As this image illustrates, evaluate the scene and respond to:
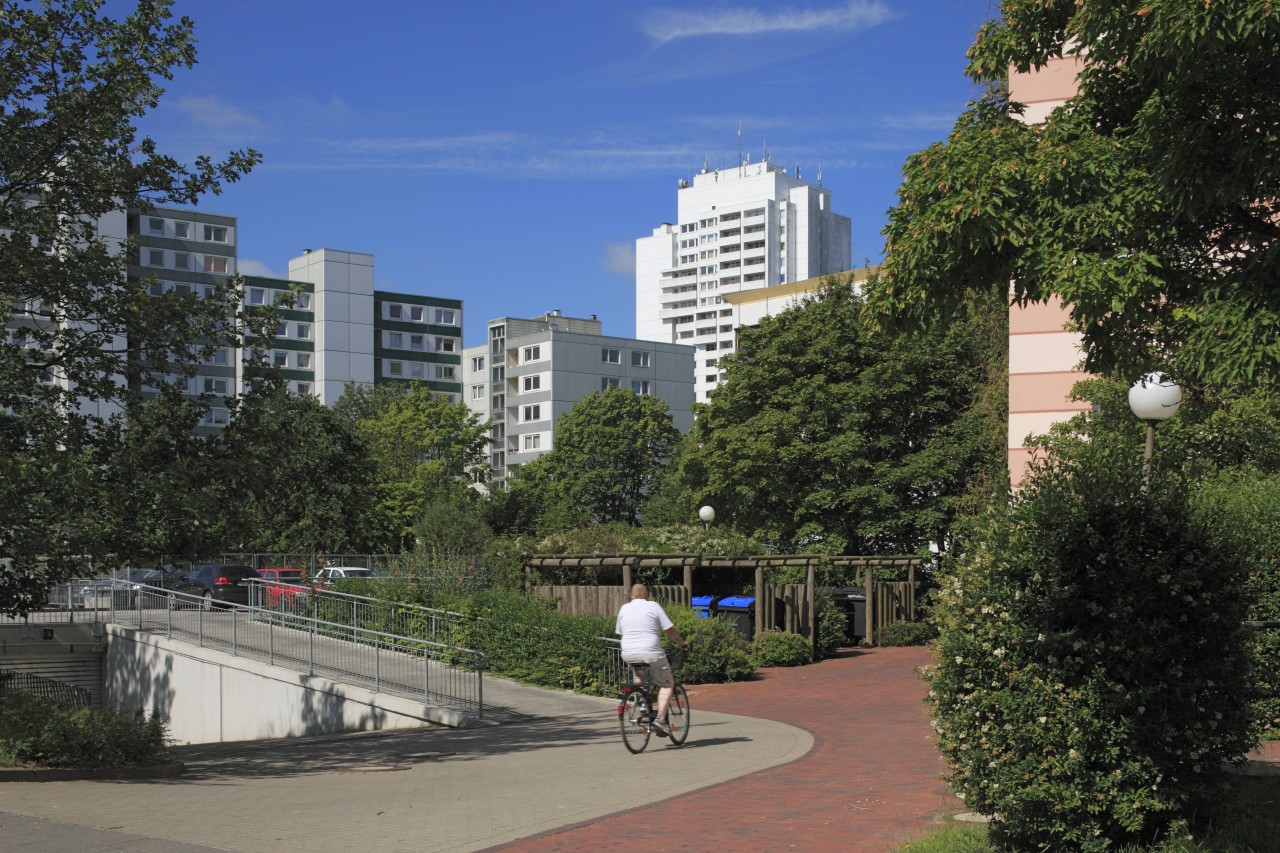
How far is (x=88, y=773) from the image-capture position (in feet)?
39.4

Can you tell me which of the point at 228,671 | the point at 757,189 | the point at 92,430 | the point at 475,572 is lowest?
the point at 228,671

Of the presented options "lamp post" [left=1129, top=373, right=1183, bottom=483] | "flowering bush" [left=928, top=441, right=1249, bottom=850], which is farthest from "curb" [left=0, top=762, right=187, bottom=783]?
"lamp post" [left=1129, top=373, right=1183, bottom=483]

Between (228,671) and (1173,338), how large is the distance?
21.6 m

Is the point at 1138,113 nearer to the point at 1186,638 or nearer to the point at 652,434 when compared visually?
the point at 1186,638

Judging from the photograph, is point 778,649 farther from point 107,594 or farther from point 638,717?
point 107,594

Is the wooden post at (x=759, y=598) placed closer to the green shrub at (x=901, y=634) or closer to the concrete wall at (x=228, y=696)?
the green shrub at (x=901, y=634)

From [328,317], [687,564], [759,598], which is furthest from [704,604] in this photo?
[328,317]

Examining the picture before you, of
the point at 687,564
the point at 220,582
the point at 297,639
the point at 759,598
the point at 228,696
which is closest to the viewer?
the point at 297,639

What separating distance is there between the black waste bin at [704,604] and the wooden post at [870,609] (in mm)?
5646

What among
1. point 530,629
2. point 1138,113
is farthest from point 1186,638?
point 530,629

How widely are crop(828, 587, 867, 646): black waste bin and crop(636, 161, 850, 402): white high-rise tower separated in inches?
5521

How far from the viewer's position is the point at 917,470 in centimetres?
4112

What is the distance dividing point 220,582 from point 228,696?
1912 centimetres

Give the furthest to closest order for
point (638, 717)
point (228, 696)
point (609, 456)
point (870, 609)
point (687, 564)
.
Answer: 1. point (609, 456)
2. point (870, 609)
3. point (687, 564)
4. point (228, 696)
5. point (638, 717)
